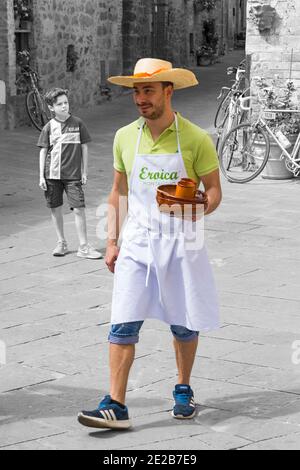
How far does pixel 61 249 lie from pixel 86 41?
12011mm

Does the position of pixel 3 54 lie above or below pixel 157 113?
below

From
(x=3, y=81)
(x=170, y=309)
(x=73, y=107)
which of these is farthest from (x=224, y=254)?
(x=73, y=107)

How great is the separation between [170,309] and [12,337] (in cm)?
170

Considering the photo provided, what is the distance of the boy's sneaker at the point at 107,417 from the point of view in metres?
4.29

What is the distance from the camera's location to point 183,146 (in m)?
4.46

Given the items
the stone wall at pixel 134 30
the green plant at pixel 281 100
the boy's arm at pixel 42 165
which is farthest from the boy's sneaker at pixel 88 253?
the stone wall at pixel 134 30

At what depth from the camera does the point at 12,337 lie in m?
5.92

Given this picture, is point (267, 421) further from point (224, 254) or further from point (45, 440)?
point (224, 254)

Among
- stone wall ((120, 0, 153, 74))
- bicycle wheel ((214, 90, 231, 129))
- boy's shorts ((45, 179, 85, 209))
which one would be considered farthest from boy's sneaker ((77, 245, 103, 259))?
stone wall ((120, 0, 153, 74))

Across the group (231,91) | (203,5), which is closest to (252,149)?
(231,91)

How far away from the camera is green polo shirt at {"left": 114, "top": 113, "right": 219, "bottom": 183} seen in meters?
4.46

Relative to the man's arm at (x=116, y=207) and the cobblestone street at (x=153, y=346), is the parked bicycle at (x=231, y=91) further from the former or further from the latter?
the man's arm at (x=116, y=207)

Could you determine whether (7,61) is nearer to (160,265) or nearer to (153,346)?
(153,346)

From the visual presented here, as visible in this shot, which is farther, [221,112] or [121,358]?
[221,112]
